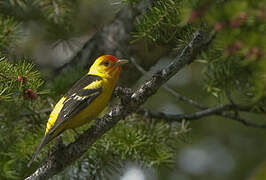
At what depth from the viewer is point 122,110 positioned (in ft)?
8.93

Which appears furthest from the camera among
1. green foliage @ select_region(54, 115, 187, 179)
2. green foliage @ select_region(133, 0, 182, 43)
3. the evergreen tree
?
green foliage @ select_region(54, 115, 187, 179)

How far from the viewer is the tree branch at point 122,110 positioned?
247 centimetres

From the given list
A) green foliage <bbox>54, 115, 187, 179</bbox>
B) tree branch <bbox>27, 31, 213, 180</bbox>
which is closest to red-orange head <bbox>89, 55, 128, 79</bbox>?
green foliage <bbox>54, 115, 187, 179</bbox>

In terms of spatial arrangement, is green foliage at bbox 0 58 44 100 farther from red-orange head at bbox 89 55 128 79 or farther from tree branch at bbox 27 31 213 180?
red-orange head at bbox 89 55 128 79

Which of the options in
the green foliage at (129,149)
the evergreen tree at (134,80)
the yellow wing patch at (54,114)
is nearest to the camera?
the evergreen tree at (134,80)

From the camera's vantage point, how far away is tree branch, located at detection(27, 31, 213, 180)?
97.2 inches

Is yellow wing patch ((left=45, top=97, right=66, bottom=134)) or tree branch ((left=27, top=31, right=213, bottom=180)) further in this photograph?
yellow wing patch ((left=45, top=97, right=66, bottom=134))

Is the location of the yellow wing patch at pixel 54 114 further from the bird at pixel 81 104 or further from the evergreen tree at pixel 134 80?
the evergreen tree at pixel 134 80

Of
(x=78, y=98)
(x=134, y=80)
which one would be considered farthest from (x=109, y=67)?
(x=134, y=80)

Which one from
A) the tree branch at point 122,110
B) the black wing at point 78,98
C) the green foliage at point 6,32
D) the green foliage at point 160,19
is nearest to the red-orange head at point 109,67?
the black wing at point 78,98

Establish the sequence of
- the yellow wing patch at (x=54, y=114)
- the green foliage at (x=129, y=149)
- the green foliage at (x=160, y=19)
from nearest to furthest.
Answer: the green foliage at (x=160, y=19) → the green foliage at (x=129, y=149) → the yellow wing patch at (x=54, y=114)

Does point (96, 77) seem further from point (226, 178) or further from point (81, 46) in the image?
point (226, 178)

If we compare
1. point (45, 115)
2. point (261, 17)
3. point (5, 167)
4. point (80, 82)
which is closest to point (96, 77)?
point (80, 82)

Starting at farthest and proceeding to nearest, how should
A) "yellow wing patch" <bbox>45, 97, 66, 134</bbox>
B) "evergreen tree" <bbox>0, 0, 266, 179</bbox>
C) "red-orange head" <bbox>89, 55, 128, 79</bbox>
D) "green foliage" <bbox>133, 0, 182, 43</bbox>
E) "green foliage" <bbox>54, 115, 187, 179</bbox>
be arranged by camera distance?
"red-orange head" <bbox>89, 55, 128, 79</bbox> → "yellow wing patch" <bbox>45, 97, 66, 134</bbox> → "green foliage" <bbox>54, 115, 187, 179</bbox> → "green foliage" <bbox>133, 0, 182, 43</bbox> → "evergreen tree" <bbox>0, 0, 266, 179</bbox>
